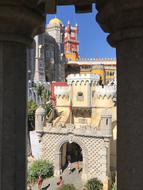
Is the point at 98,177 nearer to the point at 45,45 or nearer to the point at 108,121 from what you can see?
the point at 108,121

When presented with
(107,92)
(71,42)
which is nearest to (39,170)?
(107,92)

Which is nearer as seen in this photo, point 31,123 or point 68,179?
point 68,179

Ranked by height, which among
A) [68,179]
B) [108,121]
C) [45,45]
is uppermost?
[45,45]

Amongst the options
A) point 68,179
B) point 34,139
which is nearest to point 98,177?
point 68,179

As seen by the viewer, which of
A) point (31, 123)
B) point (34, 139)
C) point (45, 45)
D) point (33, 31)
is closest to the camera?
point (33, 31)

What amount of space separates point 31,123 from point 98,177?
9.41 m

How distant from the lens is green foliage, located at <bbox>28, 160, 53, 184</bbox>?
2289 cm

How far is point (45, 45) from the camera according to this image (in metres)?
52.0

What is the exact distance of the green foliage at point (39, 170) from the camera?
22891mm

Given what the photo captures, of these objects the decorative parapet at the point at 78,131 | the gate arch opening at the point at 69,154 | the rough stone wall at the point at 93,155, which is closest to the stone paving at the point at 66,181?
the rough stone wall at the point at 93,155

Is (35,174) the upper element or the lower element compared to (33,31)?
lower
